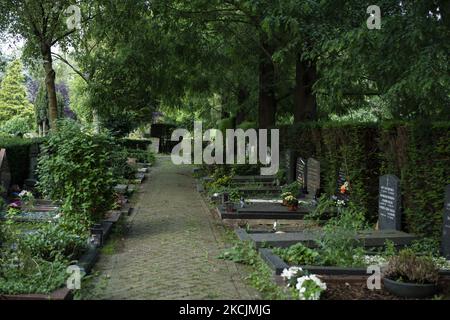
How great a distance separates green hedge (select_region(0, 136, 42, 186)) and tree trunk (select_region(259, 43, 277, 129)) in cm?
958

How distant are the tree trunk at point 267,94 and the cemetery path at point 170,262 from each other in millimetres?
8811

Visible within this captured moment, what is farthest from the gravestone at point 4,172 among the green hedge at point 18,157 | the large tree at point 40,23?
the large tree at point 40,23

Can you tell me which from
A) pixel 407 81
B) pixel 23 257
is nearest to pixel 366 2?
pixel 407 81

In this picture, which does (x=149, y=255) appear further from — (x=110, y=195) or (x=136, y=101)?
(x=136, y=101)

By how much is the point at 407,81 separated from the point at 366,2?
138 inches

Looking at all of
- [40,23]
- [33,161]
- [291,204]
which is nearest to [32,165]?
[33,161]

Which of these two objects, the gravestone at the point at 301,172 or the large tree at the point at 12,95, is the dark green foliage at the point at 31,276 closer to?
the gravestone at the point at 301,172

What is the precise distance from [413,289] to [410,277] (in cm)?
19

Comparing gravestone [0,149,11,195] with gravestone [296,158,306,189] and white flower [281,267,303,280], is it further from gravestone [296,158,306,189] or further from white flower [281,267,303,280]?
white flower [281,267,303,280]

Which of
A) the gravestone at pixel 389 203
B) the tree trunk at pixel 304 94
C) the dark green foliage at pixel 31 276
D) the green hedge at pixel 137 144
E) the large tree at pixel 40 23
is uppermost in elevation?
the large tree at pixel 40 23

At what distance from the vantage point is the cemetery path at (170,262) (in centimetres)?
698

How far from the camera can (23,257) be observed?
7.09 m

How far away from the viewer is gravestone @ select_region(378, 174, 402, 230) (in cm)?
1046

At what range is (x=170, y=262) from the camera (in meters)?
8.63
